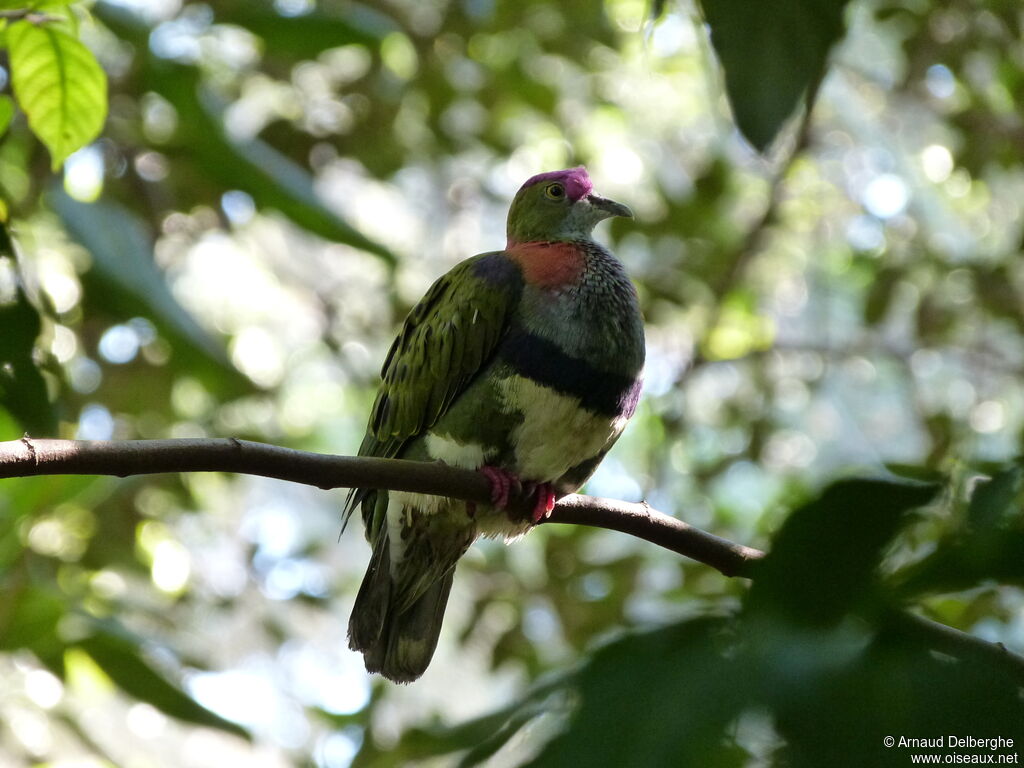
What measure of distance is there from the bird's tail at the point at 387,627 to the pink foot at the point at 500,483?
0.49 meters

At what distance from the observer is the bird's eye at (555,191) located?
311 cm

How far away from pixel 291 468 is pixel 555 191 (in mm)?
1760

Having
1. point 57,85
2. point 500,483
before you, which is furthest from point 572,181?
point 57,85

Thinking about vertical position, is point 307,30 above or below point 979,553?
above

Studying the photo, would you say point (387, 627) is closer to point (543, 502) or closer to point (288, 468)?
point (543, 502)

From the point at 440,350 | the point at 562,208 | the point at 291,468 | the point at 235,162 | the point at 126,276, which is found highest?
the point at 235,162

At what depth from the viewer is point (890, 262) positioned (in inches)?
205

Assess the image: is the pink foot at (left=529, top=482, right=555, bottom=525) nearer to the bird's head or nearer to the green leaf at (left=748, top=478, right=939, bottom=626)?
the bird's head

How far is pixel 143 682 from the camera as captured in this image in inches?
125

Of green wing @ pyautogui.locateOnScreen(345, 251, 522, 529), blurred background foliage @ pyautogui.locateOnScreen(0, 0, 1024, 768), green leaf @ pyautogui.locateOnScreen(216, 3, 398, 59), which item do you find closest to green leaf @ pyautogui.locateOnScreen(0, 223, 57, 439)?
blurred background foliage @ pyautogui.locateOnScreen(0, 0, 1024, 768)

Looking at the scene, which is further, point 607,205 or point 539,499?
point 607,205

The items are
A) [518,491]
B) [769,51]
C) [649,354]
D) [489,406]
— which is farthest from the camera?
[649,354]

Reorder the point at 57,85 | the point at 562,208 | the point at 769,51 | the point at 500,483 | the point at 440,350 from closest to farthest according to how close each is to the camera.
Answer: the point at 769,51, the point at 57,85, the point at 500,483, the point at 440,350, the point at 562,208

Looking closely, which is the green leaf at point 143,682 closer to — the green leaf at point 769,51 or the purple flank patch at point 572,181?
the purple flank patch at point 572,181
